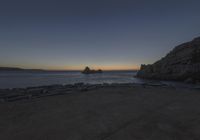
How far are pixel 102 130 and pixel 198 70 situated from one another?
98.4 feet

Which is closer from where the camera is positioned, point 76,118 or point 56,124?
point 56,124

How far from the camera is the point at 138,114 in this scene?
4750 mm

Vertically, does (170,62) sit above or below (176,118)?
above

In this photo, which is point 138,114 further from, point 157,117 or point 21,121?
point 21,121

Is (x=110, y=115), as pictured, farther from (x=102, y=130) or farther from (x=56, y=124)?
(x=56, y=124)

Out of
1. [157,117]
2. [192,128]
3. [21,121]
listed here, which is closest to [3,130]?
[21,121]

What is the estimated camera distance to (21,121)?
4.23 metres

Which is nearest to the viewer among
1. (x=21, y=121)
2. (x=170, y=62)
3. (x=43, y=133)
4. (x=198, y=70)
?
(x=43, y=133)

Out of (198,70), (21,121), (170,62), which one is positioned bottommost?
(21,121)

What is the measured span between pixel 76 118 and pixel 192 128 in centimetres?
359

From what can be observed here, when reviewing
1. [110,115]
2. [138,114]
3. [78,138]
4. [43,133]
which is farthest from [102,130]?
[138,114]

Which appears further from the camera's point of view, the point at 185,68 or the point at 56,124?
the point at 185,68

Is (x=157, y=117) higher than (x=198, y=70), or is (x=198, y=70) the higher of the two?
(x=198, y=70)

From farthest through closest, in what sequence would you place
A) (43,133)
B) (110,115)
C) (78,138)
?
(110,115)
(43,133)
(78,138)
